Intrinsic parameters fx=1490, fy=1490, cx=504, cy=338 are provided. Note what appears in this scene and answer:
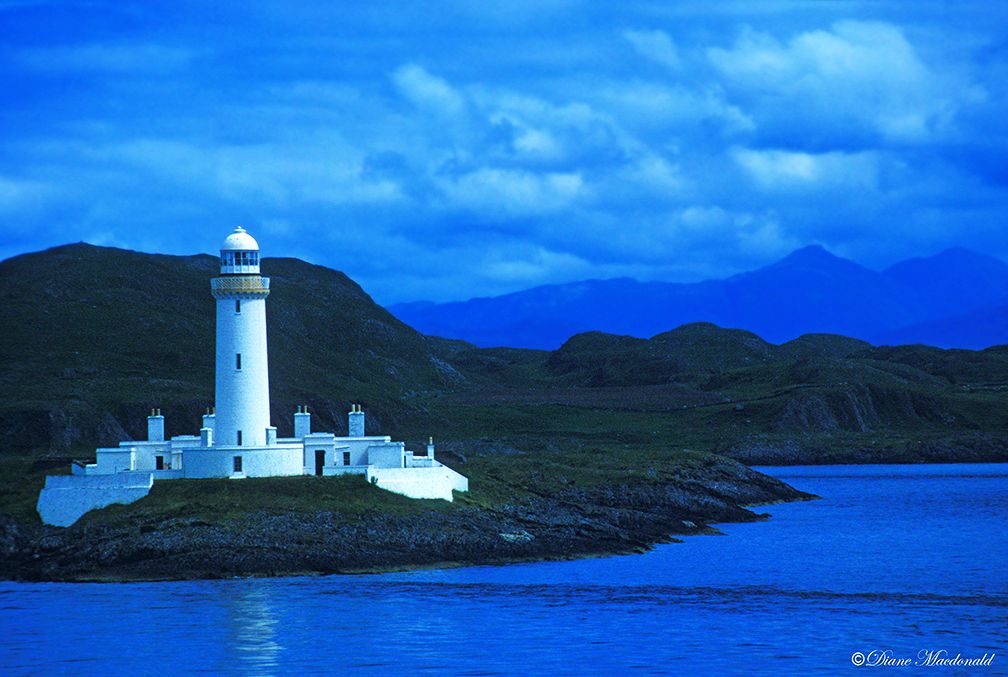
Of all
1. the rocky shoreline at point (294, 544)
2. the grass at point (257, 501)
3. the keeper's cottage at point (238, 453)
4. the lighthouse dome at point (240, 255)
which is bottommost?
the rocky shoreline at point (294, 544)

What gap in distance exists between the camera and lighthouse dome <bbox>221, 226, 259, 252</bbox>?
221 feet

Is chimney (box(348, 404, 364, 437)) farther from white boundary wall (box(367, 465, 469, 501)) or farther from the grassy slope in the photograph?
the grassy slope

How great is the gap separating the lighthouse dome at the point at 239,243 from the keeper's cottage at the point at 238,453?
0.05 m

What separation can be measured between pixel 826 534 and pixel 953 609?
2873cm

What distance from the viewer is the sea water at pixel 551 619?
145ft

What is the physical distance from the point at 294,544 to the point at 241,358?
10.3m

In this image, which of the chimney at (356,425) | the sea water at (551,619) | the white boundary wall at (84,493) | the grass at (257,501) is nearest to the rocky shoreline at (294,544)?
the grass at (257,501)

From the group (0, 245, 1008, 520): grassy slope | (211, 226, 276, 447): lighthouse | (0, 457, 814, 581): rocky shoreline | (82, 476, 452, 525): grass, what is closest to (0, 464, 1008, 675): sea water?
(0, 457, 814, 581): rocky shoreline

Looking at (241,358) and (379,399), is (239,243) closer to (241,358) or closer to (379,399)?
(241,358)

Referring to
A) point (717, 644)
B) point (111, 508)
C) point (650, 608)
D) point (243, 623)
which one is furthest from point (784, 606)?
point (111, 508)

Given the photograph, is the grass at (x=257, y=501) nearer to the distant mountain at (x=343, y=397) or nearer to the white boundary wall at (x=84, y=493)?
the white boundary wall at (x=84, y=493)

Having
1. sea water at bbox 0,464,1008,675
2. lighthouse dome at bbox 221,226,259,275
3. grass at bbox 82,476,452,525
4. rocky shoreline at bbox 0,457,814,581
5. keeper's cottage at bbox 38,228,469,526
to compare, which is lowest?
sea water at bbox 0,464,1008,675

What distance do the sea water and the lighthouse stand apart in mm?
9950

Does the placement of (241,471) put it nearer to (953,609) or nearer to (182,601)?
(182,601)
